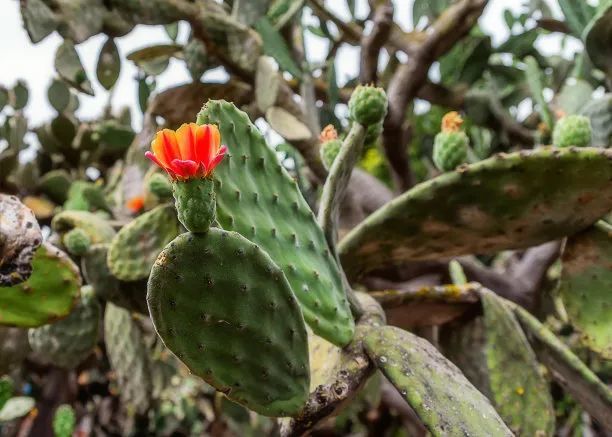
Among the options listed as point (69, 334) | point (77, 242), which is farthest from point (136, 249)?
point (69, 334)

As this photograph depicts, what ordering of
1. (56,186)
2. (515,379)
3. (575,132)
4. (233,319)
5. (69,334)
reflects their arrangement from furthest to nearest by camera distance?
(56,186), (69,334), (575,132), (515,379), (233,319)

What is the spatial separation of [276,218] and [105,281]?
2.38 ft

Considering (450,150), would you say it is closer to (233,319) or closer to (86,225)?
(233,319)

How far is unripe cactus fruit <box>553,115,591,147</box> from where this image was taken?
4.37 ft

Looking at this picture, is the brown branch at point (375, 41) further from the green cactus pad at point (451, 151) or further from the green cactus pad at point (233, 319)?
the green cactus pad at point (233, 319)

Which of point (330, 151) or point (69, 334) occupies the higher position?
point (330, 151)

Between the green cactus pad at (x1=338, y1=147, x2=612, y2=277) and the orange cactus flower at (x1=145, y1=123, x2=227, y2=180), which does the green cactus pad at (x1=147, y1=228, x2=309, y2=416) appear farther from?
the green cactus pad at (x1=338, y1=147, x2=612, y2=277)

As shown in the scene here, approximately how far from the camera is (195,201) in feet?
2.33

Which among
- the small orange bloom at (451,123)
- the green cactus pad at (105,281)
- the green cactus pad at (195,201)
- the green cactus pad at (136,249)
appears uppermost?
the green cactus pad at (195,201)

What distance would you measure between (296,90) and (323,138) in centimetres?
111

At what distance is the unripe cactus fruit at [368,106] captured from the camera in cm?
106

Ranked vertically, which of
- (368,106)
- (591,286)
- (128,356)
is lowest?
(128,356)

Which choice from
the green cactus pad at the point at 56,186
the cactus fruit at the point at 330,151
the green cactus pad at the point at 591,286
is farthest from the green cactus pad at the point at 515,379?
the green cactus pad at the point at 56,186

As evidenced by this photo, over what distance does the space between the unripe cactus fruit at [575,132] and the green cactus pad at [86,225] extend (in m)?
1.05
